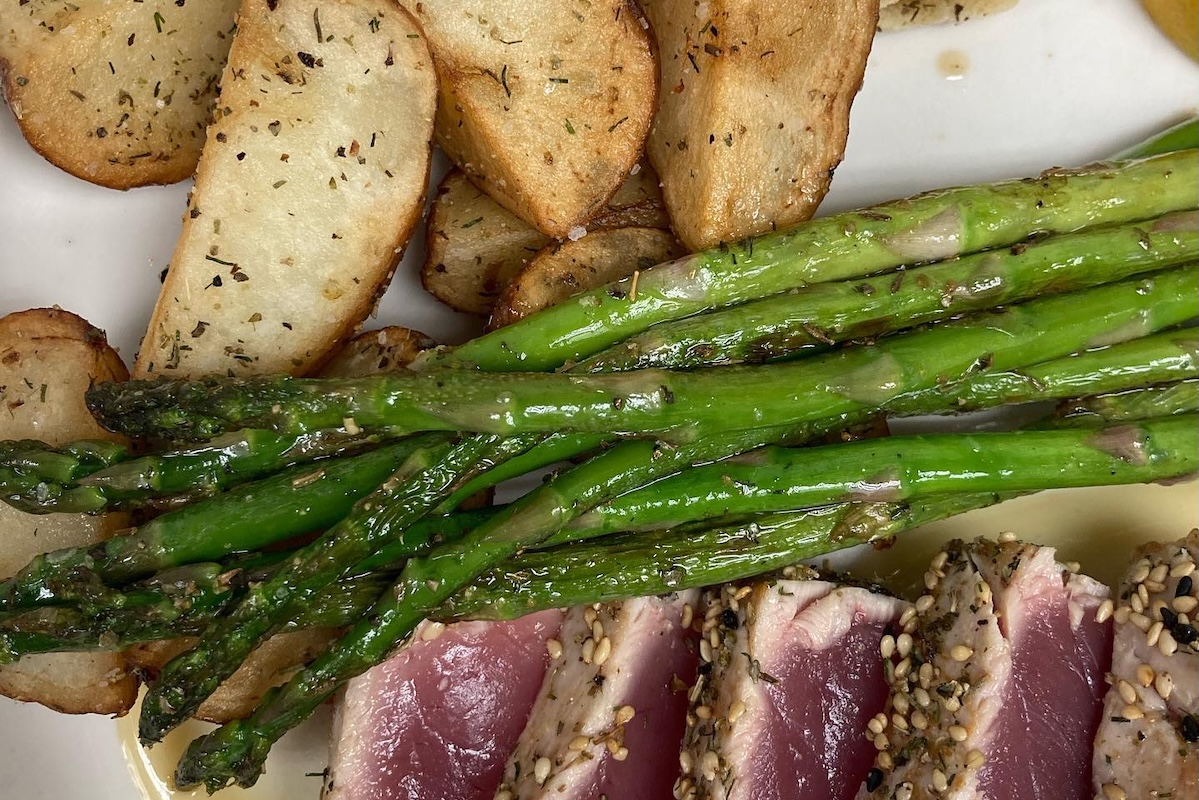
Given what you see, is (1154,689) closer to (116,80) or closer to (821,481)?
(821,481)

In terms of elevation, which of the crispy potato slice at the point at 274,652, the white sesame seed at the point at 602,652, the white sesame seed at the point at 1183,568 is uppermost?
the crispy potato slice at the point at 274,652

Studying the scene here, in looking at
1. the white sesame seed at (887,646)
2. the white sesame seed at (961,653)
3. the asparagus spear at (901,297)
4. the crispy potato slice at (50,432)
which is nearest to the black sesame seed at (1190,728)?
the white sesame seed at (961,653)

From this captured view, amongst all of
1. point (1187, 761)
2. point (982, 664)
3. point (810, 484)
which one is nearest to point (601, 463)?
point (810, 484)

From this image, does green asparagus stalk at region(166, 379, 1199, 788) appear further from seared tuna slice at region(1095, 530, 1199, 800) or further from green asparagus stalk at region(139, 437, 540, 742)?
seared tuna slice at region(1095, 530, 1199, 800)

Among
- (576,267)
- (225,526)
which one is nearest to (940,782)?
(576,267)

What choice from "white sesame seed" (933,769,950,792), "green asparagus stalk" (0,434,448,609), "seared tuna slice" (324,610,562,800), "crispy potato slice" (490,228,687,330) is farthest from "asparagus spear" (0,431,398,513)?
"white sesame seed" (933,769,950,792)

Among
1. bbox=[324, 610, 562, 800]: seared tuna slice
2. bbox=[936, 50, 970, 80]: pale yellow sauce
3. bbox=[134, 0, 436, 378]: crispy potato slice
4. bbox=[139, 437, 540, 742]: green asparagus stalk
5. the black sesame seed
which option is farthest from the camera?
bbox=[936, 50, 970, 80]: pale yellow sauce

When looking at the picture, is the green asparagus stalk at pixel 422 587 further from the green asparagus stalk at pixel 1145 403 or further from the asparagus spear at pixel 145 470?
the green asparagus stalk at pixel 1145 403
